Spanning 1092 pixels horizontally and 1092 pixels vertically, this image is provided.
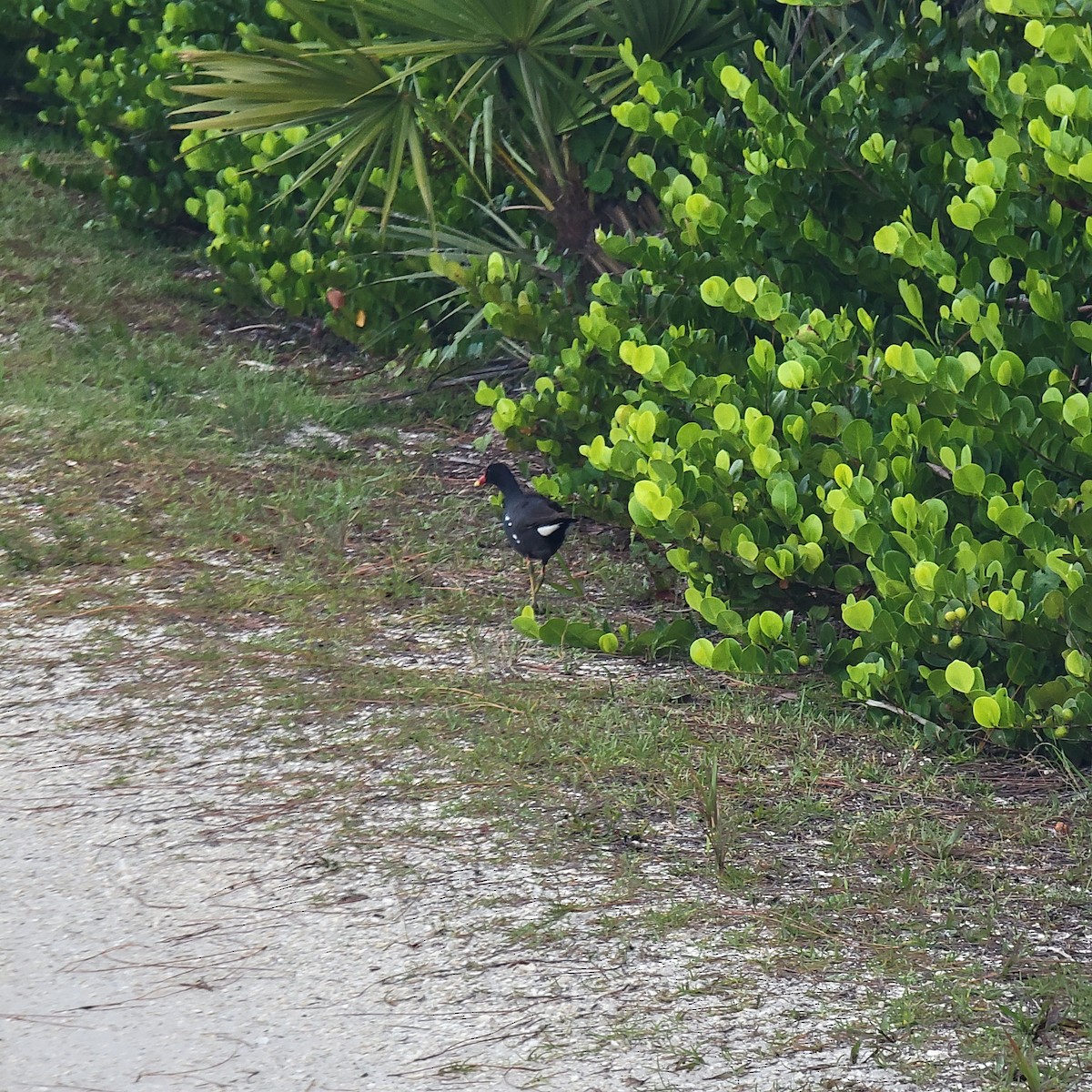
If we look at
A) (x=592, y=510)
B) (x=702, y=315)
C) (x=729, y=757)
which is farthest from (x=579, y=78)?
(x=729, y=757)

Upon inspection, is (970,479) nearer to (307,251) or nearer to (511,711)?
(511,711)

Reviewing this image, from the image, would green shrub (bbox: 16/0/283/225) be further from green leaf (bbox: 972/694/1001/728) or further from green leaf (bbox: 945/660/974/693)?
green leaf (bbox: 972/694/1001/728)

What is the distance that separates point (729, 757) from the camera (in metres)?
4.22

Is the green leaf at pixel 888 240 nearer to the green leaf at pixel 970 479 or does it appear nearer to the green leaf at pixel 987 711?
the green leaf at pixel 970 479

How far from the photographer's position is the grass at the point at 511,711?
10.6ft

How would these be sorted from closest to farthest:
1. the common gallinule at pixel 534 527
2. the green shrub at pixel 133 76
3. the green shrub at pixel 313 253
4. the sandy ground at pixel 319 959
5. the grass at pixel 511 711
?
the sandy ground at pixel 319 959, the grass at pixel 511 711, the common gallinule at pixel 534 527, the green shrub at pixel 313 253, the green shrub at pixel 133 76

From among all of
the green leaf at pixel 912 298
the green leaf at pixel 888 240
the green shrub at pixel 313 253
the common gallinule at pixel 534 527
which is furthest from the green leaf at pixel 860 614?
the green shrub at pixel 313 253

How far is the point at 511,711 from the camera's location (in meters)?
4.50

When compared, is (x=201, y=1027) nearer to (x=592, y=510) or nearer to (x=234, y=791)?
(x=234, y=791)

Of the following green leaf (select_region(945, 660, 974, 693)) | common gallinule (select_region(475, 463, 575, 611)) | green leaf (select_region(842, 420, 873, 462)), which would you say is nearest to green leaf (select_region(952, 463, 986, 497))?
green leaf (select_region(842, 420, 873, 462))

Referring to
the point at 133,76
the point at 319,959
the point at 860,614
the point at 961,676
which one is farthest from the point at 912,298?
the point at 133,76

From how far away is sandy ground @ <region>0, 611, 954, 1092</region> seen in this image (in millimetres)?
2822

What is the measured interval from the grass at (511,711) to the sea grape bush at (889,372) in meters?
0.31

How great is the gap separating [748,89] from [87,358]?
4.38 meters
